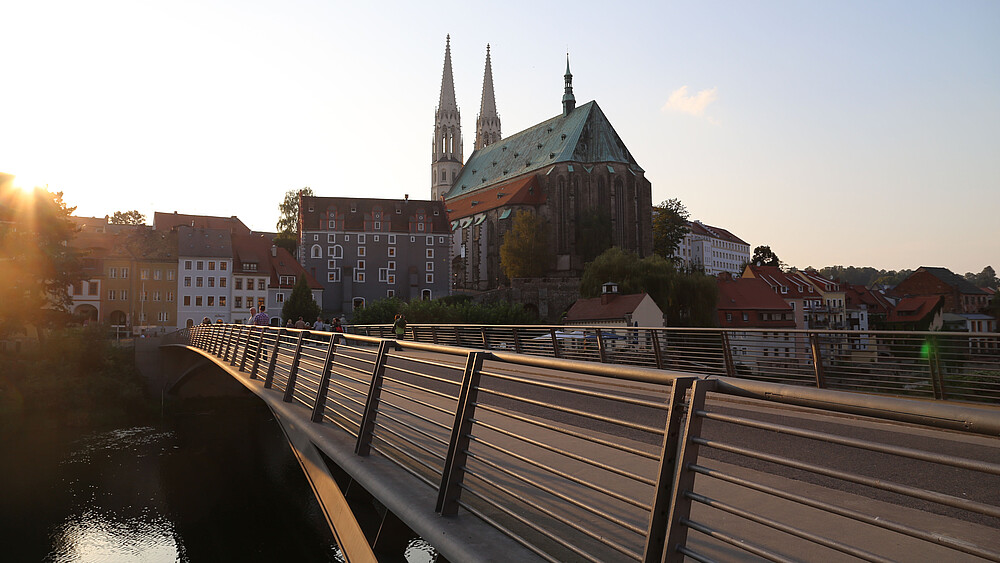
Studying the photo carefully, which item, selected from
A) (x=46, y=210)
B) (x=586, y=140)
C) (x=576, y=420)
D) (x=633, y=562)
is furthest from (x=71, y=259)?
(x=586, y=140)

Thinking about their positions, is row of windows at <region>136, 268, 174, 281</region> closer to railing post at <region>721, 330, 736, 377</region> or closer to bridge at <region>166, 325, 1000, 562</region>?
bridge at <region>166, 325, 1000, 562</region>

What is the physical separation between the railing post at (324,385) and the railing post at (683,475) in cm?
569

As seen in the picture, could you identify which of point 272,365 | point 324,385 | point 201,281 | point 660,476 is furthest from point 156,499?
point 201,281

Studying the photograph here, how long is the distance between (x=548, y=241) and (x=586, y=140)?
49.7 feet

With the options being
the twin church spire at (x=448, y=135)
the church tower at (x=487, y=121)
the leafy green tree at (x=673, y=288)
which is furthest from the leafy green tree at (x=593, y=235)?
the church tower at (x=487, y=121)

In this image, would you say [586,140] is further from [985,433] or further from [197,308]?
[985,433]

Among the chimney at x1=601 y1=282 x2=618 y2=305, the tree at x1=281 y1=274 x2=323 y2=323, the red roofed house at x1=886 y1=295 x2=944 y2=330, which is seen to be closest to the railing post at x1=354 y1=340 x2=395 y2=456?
the chimney at x1=601 y1=282 x2=618 y2=305

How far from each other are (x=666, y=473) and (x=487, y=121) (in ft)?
393

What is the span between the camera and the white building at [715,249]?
527 feet

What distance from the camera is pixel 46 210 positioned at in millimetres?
46781

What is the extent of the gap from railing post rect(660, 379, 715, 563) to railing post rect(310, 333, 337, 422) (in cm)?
569

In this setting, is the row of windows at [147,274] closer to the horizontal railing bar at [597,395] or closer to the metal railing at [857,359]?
the metal railing at [857,359]

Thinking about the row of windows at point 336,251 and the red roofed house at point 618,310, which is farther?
the row of windows at point 336,251

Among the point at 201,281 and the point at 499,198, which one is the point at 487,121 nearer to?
the point at 499,198
